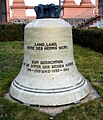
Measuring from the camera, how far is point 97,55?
443 inches

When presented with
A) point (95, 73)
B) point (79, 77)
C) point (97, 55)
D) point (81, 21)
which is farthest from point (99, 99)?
point (81, 21)

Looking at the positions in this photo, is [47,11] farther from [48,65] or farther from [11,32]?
[11,32]

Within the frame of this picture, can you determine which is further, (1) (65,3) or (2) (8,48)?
(1) (65,3)

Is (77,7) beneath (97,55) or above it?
above

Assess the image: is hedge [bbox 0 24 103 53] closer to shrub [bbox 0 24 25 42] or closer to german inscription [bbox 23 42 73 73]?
shrub [bbox 0 24 25 42]

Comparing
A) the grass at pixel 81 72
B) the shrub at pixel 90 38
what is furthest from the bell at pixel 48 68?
the shrub at pixel 90 38

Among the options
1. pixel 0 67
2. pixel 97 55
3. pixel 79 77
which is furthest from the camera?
pixel 97 55

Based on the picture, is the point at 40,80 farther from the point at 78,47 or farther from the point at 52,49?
the point at 78,47

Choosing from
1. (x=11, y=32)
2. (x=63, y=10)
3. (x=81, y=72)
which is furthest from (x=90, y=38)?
(x=63, y=10)

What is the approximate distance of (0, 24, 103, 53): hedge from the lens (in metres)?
11.9

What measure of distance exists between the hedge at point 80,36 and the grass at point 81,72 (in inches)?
18.7

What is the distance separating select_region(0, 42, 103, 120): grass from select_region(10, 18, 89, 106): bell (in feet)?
0.90

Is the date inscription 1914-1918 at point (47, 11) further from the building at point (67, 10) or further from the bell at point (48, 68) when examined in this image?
the building at point (67, 10)

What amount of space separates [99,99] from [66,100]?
2.45ft
